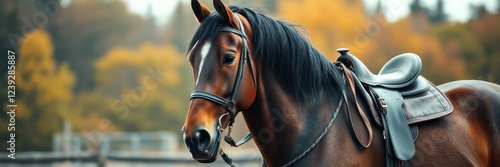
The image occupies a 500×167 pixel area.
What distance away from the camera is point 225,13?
3.51m

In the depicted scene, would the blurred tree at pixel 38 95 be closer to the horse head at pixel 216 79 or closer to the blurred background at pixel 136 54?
the blurred background at pixel 136 54

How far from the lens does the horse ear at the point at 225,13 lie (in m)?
3.49

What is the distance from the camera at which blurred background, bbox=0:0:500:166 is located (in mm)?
14414

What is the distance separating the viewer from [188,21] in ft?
109

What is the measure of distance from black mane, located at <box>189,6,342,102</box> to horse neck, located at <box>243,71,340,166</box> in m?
0.07

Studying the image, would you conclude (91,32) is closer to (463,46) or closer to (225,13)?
(463,46)

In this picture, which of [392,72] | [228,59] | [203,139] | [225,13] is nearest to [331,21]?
[392,72]

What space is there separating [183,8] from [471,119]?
96.0ft

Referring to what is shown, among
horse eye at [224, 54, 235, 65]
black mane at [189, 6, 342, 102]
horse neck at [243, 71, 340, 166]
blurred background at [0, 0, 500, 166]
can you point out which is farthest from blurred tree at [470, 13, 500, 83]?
horse eye at [224, 54, 235, 65]

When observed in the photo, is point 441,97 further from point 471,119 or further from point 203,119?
point 203,119

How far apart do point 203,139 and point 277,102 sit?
597 millimetres

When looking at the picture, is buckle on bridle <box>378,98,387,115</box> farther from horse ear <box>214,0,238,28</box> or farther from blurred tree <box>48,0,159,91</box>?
blurred tree <box>48,0,159,91</box>

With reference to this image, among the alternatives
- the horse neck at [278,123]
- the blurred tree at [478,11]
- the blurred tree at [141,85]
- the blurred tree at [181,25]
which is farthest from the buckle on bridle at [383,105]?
the blurred tree at [181,25]

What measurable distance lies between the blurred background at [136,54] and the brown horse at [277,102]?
0.46m
